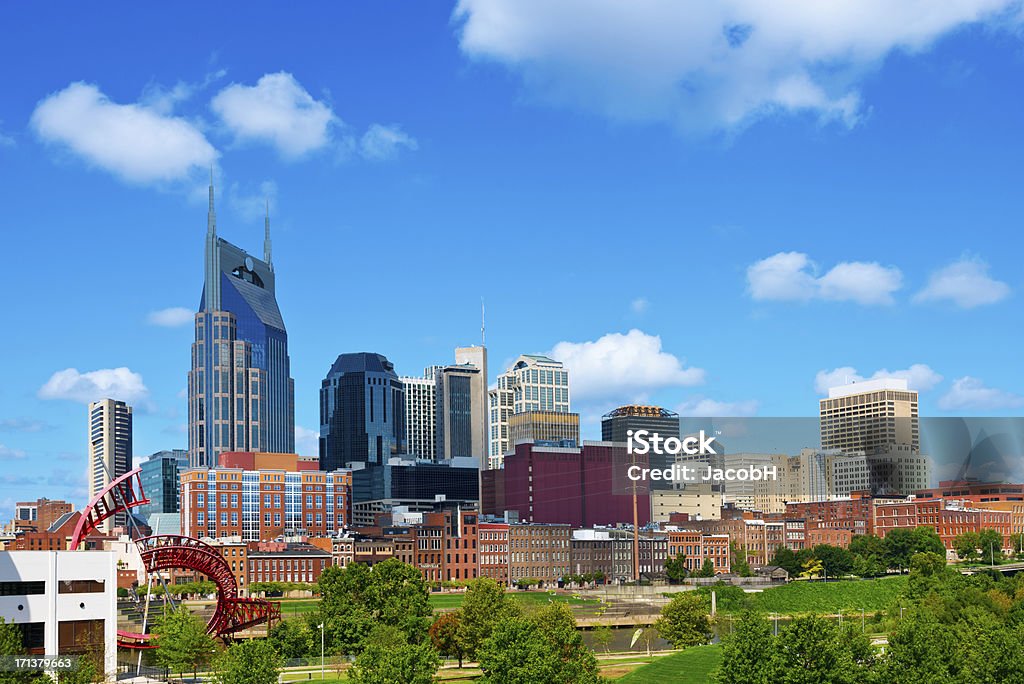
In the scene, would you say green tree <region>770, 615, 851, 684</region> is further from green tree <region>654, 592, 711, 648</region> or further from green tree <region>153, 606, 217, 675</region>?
green tree <region>654, 592, 711, 648</region>

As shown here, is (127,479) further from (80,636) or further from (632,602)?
(632,602)

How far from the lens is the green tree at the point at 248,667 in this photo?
8031 cm

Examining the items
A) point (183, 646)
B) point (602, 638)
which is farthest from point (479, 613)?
point (183, 646)

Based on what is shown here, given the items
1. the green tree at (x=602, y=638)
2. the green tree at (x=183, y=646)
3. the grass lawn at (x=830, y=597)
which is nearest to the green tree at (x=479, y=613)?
the green tree at (x=602, y=638)

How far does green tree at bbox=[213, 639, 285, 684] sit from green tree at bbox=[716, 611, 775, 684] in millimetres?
26197

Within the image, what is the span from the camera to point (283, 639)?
115 meters

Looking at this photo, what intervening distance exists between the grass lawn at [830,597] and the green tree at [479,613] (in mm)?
70291

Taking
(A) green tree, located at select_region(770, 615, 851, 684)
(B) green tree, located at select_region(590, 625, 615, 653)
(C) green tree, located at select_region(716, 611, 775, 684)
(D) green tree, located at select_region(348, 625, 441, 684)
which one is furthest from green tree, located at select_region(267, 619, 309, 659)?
(A) green tree, located at select_region(770, 615, 851, 684)

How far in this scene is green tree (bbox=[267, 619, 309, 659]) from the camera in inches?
4498

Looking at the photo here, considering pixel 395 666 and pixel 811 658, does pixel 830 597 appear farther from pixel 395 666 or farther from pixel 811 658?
pixel 395 666

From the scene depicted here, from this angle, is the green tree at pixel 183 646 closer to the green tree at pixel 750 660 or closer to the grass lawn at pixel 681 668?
the grass lawn at pixel 681 668

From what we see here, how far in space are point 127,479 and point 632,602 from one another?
355 ft

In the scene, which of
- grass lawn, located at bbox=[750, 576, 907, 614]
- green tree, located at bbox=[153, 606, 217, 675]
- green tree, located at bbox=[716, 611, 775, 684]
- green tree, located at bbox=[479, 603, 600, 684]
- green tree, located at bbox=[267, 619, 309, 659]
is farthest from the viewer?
grass lawn, located at bbox=[750, 576, 907, 614]

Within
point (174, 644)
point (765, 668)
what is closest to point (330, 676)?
point (174, 644)
